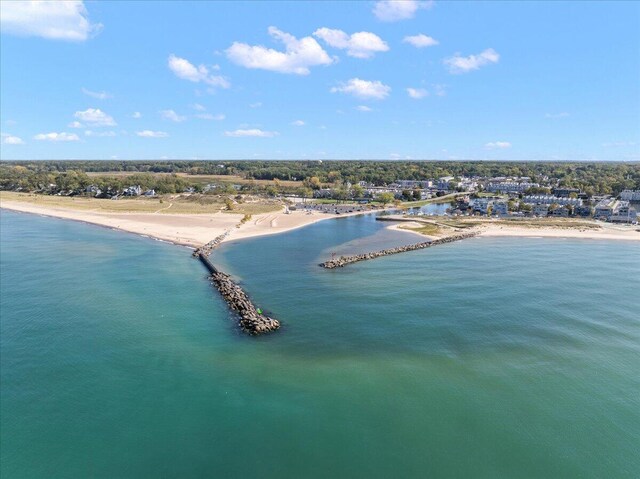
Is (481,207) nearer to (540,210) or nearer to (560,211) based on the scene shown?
(540,210)

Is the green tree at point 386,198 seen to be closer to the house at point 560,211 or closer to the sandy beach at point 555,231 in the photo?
the sandy beach at point 555,231

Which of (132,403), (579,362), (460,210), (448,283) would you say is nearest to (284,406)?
(132,403)

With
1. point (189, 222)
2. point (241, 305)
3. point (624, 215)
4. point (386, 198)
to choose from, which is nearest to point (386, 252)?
point (241, 305)

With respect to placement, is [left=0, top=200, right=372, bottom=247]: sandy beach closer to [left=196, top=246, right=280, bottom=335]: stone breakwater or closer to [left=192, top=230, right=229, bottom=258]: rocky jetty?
[left=192, top=230, right=229, bottom=258]: rocky jetty

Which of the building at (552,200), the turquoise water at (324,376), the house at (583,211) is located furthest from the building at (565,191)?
the turquoise water at (324,376)

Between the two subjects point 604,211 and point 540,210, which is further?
point 540,210

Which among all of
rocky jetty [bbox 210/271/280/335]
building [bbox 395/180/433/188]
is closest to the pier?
rocky jetty [bbox 210/271/280/335]
